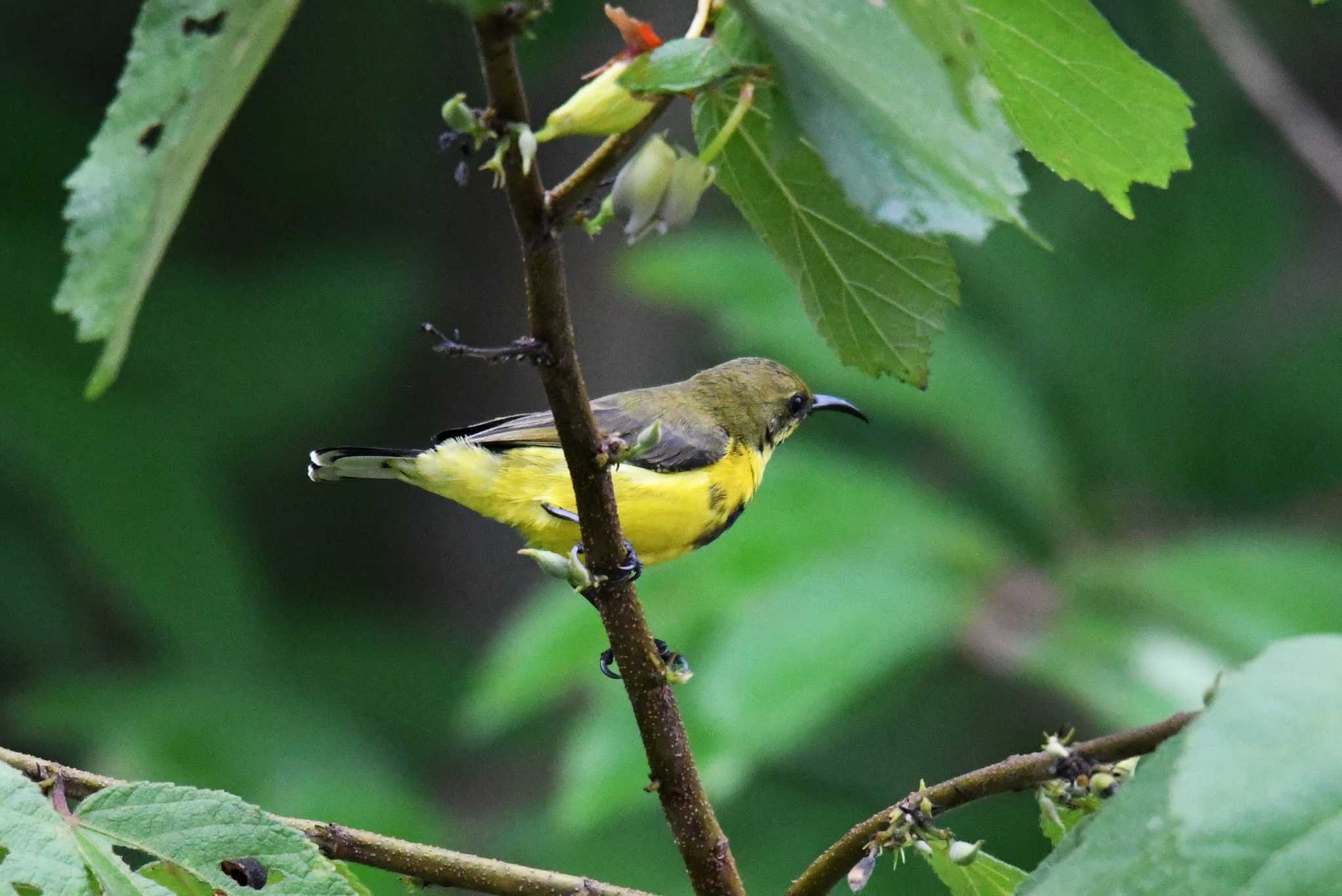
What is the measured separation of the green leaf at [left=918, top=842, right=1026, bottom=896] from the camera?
5.53 feet

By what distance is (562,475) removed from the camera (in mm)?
3469

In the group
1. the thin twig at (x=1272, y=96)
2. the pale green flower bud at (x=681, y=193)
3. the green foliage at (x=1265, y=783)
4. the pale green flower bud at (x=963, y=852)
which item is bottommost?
the green foliage at (x=1265, y=783)

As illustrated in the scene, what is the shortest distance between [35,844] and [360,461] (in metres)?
1.98

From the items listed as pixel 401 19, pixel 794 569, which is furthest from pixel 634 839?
pixel 401 19

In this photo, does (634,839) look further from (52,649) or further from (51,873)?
(51,873)

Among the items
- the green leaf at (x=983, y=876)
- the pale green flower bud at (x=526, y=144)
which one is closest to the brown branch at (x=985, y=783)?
the green leaf at (x=983, y=876)

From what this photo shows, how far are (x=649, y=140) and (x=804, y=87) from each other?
282mm

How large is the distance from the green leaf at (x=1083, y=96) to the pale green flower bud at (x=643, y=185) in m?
0.35

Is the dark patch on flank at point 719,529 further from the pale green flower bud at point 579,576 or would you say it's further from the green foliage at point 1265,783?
the green foliage at point 1265,783

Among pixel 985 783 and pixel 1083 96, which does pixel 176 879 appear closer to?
pixel 985 783

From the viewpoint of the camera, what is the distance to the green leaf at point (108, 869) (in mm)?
1565

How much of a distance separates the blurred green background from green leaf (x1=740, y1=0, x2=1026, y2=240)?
3.77 metres

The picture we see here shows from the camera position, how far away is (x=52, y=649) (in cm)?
729

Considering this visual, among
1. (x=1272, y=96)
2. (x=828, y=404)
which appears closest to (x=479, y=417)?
(x=828, y=404)
